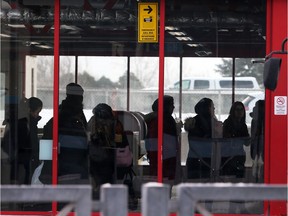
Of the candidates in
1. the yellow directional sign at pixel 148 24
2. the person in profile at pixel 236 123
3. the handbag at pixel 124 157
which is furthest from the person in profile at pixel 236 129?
the yellow directional sign at pixel 148 24

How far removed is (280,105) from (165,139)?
1466mm

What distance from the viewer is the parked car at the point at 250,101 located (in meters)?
8.73

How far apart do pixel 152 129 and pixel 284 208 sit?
1.87 metres

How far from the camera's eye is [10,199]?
17.4 feet

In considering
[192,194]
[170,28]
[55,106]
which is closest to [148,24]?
[170,28]

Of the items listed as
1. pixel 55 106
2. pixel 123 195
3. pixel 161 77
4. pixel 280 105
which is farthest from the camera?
pixel 55 106

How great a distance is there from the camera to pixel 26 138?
29.6 ft

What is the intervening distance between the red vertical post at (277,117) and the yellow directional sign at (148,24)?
55.0 inches

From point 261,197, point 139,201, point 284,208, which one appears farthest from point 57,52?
point 261,197

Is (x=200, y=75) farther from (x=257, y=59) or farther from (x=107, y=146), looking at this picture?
(x=107, y=146)

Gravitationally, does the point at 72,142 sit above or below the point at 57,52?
below

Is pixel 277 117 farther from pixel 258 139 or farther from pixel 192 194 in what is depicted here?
pixel 192 194

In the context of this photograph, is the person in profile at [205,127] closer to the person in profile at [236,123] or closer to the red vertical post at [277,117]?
the person in profile at [236,123]

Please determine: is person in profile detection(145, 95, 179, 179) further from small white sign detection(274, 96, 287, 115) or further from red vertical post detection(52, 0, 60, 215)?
small white sign detection(274, 96, 287, 115)
